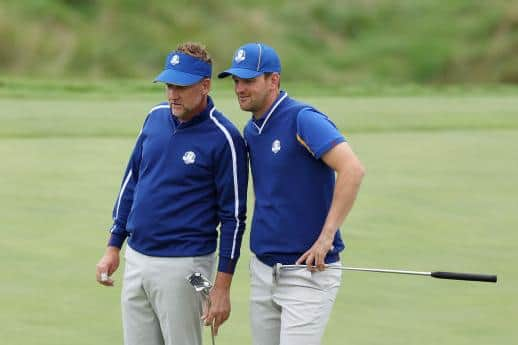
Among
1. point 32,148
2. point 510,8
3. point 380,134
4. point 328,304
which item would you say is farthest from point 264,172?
point 510,8

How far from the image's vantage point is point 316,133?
412 centimetres

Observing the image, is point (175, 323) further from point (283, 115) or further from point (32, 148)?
point (32, 148)

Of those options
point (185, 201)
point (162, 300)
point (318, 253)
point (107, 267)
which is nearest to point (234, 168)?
point (185, 201)

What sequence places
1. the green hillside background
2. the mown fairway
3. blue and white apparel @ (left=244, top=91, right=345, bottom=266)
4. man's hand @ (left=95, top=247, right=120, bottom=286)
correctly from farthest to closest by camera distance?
1. the green hillside background
2. the mown fairway
3. man's hand @ (left=95, top=247, right=120, bottom=286)
4. blue and white apparel @ (left=244, top=91, right=345, bottom=266)

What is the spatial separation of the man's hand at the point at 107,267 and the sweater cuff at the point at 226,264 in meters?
0.47

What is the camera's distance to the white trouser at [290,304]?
4.26 m

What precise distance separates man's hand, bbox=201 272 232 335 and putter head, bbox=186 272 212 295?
0.03m

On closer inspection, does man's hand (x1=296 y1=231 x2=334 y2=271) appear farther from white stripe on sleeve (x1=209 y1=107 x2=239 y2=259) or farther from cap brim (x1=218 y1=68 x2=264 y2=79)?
cap brim (x1=218 y1=68 x2=264 y2=79)

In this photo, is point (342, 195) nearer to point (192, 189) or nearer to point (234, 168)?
point (234, 168)

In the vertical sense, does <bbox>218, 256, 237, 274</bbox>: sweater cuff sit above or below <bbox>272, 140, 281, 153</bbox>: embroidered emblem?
below

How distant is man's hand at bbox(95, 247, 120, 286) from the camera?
181 inches

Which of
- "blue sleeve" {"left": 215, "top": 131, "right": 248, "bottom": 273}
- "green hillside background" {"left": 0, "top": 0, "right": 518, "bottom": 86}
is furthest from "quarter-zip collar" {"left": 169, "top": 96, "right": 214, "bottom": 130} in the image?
"green hillside background" {"left": 0, "top": 0, "right": 518, "bottom": 86}

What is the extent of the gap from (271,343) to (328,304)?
0.85 feet

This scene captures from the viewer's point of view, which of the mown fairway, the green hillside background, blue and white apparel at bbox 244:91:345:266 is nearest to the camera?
blue and white apparel at bbox 244:91:345:266
